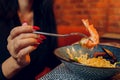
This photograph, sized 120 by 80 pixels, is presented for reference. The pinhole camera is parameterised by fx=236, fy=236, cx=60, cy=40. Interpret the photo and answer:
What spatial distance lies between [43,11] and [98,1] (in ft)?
4.35

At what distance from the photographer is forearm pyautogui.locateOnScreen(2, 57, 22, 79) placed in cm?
99

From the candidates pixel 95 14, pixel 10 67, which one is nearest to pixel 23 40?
pixel 10 67

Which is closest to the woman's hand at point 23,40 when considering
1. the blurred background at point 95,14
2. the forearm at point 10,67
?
the forearm at point 10,67

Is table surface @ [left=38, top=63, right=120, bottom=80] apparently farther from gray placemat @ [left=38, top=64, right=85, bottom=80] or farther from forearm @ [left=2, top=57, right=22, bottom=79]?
forearm @ [left=2, top=57, right=22, bottom=79]

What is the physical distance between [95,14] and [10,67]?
197cm

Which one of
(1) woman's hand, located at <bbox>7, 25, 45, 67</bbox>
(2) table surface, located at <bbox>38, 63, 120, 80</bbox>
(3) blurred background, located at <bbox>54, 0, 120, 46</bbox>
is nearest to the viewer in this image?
(1) woman's hand, located at <bbox>7, 25, 45, 67</bbox>

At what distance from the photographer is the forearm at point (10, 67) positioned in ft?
3.26

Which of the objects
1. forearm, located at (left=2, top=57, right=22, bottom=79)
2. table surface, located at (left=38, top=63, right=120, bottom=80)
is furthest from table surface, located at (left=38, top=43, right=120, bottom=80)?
forearm, located at (left=2, top=57, right=22, bottom=79)

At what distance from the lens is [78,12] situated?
2.94 metres

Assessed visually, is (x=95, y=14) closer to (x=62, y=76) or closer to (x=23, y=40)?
(x=62, y=76)

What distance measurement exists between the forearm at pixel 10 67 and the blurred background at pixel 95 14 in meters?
1.51

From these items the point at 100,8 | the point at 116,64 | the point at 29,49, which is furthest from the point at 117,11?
the point at 29,49

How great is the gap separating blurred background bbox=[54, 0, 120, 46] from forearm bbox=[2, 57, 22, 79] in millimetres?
1512

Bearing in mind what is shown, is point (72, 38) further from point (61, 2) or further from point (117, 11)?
point (61, 2)
